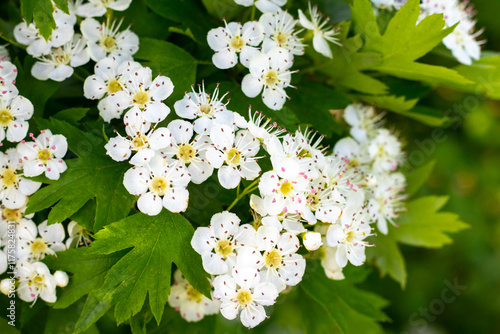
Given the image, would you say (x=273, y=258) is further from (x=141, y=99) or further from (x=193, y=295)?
(x=141, y=99)

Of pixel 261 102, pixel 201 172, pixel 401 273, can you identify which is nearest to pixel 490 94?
pixel 401 273

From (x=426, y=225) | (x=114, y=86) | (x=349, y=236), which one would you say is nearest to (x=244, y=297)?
(x=349, y=236)

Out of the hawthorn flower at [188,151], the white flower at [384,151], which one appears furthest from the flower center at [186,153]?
the white flower at [384,151]

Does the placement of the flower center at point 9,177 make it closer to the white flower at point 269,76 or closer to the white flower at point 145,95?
the white flower at point 145,95

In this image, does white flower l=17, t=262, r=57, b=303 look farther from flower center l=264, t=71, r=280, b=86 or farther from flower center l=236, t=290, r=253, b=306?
flower center l=264, t=71, r=280, b=86

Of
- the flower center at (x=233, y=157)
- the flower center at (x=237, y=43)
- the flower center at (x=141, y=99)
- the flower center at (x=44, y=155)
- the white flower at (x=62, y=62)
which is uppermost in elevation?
the flower center at (x=237, y=43)
